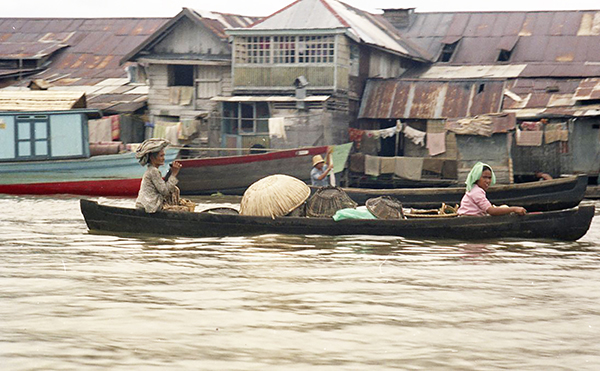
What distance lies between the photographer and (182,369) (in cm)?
563

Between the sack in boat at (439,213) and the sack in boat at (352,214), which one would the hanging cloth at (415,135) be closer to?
the sack in boat at (439,213)

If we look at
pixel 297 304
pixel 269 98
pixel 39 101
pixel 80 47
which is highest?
pixel 80 47

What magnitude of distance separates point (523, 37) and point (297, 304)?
24.3 meters

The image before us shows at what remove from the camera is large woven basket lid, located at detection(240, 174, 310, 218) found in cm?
1188

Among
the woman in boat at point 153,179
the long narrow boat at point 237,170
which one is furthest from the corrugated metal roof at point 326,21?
the woman in boat at point 153,179

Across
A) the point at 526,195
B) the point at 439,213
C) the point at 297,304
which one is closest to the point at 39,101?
the point at 526,195

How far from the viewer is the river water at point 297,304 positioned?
598cm

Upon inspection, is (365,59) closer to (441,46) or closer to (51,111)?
(441,46)

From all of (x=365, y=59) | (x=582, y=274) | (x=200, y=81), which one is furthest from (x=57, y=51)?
(x=582, y=274)

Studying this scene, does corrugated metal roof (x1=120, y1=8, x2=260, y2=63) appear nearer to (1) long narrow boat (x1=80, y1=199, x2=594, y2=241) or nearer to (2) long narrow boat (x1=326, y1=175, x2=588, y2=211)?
(2) long narrow boat (x1=326, y1=175, x2=588, y2=211)

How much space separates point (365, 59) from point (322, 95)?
9.92ft

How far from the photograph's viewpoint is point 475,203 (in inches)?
448

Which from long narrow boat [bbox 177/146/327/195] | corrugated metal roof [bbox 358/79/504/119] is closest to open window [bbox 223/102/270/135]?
corrugated metal roof [bbox 358/79/504/119]

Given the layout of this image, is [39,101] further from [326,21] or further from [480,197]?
[480,197]
